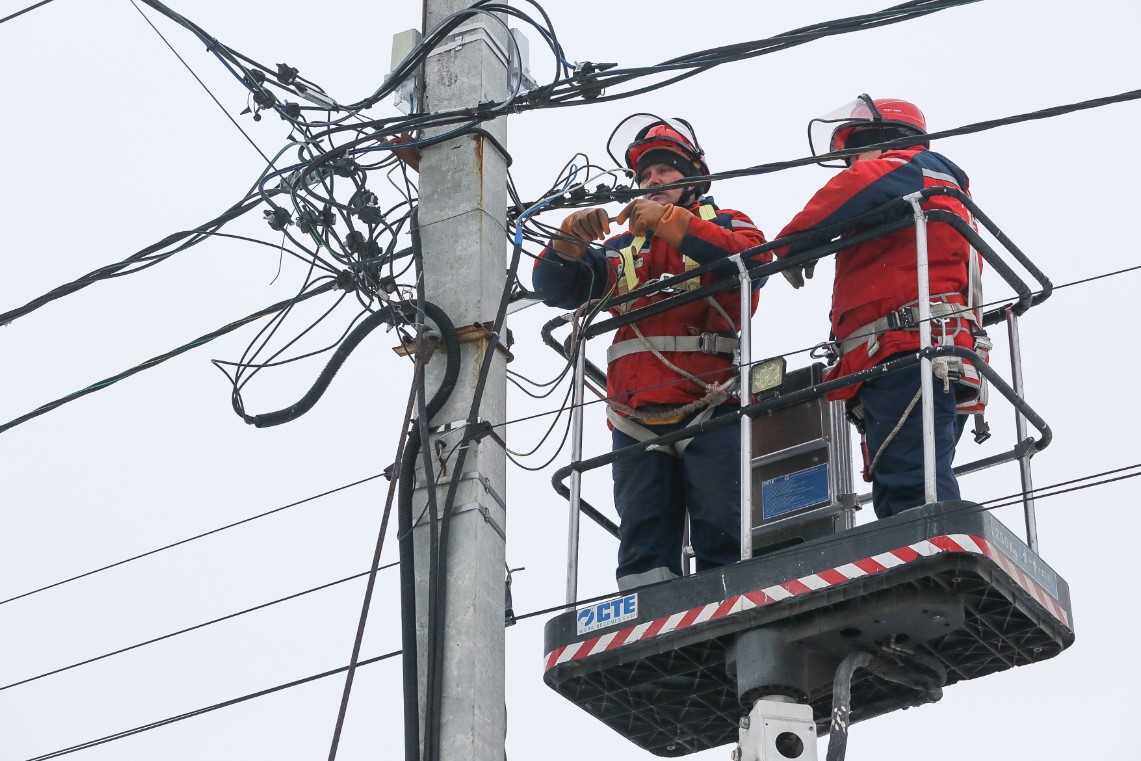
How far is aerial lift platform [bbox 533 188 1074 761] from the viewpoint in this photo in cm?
704

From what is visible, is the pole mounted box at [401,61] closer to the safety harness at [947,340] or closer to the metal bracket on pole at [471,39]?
the metal bracket on pole at [471,39]

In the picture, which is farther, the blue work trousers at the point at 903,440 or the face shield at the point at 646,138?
A: the face shield at the point at 646,138

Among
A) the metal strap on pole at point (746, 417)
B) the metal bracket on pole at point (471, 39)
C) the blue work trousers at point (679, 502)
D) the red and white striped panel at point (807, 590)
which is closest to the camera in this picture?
the red and white striped panel at point (807, 590)

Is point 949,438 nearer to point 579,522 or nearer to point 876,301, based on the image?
point 876,301

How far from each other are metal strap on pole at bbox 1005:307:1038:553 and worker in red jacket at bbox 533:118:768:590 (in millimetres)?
1172

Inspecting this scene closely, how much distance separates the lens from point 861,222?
25.4 feet

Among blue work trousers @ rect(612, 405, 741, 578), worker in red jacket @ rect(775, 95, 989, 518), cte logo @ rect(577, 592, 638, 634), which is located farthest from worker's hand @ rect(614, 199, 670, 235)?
cte logo @ rect(577, 592, 638, 634)

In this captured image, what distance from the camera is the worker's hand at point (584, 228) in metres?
8.23

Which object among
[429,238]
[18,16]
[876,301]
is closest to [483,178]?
[429,238]

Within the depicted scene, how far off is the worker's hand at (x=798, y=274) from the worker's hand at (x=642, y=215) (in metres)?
0.61

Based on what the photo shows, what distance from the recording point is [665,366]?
827 cm

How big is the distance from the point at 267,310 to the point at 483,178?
151 cm

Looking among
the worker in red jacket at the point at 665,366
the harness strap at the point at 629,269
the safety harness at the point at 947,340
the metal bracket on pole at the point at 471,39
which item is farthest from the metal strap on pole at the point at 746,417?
the metal bracket on pole at the point at 471,39

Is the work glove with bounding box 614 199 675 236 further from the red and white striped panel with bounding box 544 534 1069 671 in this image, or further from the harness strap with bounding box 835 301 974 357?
the red and white striped panel with bounding box 544 534 1069 671
